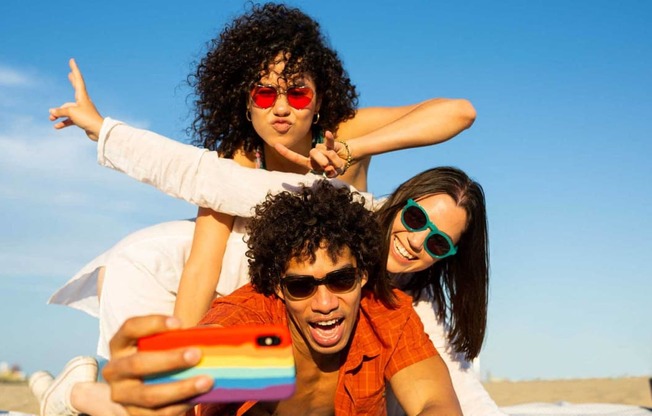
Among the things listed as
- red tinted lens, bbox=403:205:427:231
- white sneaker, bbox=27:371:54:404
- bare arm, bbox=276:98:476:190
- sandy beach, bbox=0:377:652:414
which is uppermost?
bare arm, bbox=276:98:476:190

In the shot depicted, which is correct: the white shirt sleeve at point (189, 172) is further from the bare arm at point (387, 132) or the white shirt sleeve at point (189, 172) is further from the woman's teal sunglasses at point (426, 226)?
the woman's teal sunglasses at point (426, 226)

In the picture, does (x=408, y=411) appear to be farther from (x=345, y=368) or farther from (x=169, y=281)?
(x=169, y=281)

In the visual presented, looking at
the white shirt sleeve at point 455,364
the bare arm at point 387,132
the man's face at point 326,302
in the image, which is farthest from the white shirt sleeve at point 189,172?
the white shirt sleeve at point 455,364

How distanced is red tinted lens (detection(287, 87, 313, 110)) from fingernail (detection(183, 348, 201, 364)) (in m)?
3.09

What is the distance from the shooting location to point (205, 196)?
5191 mm

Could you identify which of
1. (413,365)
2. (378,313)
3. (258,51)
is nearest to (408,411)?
(413,365)

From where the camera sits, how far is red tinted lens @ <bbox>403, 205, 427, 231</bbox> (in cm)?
529

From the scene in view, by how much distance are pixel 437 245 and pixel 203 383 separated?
3.09 m

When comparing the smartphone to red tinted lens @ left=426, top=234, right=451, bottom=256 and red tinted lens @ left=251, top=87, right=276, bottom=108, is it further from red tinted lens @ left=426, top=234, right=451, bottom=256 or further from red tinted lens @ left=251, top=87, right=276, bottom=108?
red tinted lens @ left=251, top=87, right=276, bottom=108

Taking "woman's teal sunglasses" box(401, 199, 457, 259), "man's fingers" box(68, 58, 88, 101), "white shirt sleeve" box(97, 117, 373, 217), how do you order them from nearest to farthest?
"white shirt sleeve" box(97, 117, 373, 217) → "woman's teal sunglasses" box(401, 199, 457, 259) → "man's fingers" box(68, 58, 88, 101)

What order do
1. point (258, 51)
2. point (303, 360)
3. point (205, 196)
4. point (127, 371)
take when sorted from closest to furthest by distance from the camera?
point (127, 371)
point (303, 360)
point (205, 196)
point (258, 51)

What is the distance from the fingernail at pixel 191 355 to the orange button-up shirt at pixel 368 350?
1.88 m

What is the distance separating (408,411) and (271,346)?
220 centimetres

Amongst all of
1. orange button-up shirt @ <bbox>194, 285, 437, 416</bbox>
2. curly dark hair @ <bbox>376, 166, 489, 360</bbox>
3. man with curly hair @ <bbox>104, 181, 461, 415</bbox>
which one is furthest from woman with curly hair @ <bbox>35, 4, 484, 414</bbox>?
orange button-up shirt @ <bbox>194, 285, 437, 416</bbox>
